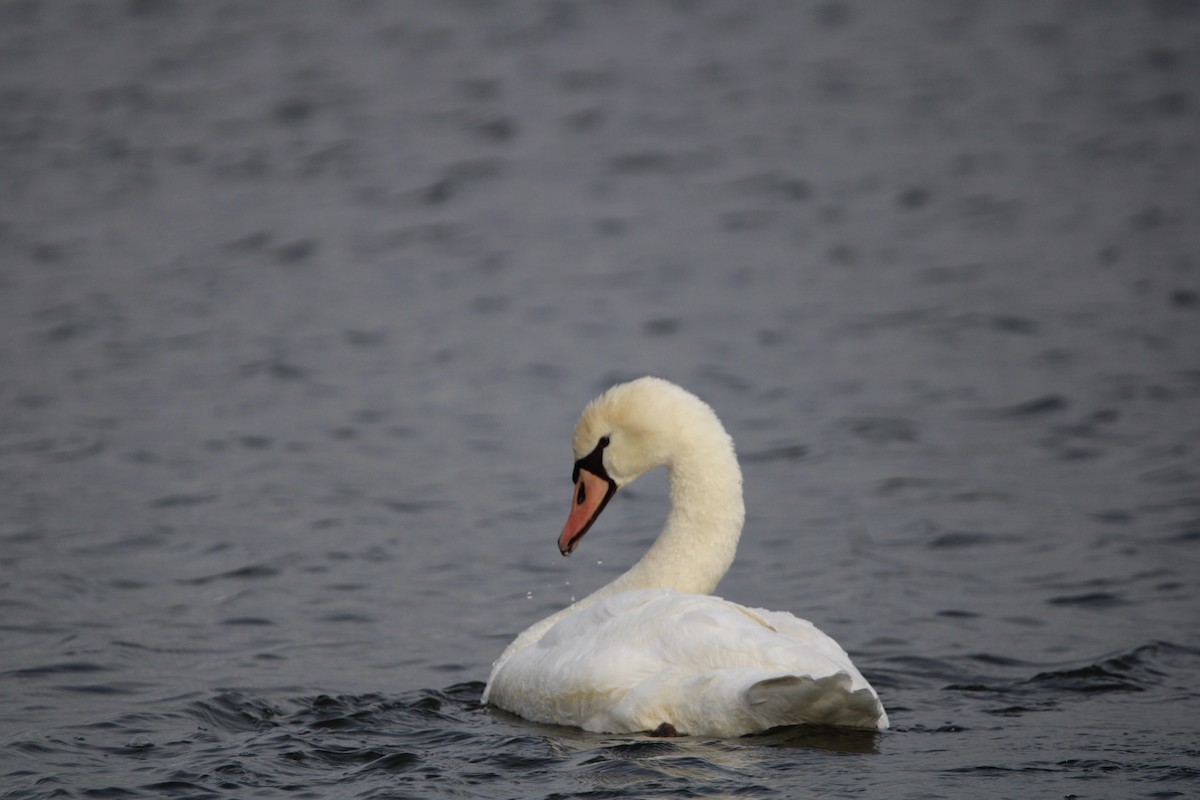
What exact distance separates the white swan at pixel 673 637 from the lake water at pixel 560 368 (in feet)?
0.50

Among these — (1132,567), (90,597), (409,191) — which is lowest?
(1132,567)

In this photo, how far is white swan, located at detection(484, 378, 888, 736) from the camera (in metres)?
6.82

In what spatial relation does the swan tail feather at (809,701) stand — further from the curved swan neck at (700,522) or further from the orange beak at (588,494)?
the orange beak at (588,494)

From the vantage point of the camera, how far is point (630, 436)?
27.8ft

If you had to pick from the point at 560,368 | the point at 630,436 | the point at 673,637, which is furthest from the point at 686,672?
the point at 560,368

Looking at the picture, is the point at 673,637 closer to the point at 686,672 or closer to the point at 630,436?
the point at 686,672

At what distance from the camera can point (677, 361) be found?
1484 cm

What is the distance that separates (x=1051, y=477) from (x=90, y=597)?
6.23 meters

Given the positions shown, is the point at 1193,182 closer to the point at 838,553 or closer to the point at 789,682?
the point at 838,553

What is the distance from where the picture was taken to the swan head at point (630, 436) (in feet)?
27.6

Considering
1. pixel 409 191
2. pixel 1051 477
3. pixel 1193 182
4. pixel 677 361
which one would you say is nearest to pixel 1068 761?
pixel 1051 477

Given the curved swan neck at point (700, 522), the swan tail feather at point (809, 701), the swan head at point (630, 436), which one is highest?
the swan head at point (630, 436)

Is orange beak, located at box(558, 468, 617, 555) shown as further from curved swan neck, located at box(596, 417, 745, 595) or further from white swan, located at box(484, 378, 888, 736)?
curved swan neck, located at box(596, 417, 745, 595)

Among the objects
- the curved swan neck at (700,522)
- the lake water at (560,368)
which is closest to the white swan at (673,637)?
the curved swan neck at (700,522)
